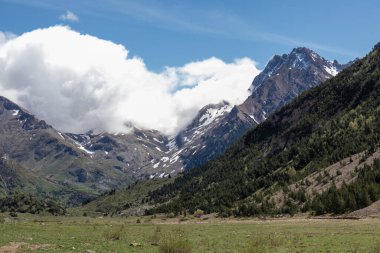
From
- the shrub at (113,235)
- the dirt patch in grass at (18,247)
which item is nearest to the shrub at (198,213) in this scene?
the shrub at (113,235)

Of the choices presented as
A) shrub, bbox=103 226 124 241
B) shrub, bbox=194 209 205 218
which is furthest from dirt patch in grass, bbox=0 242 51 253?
shrub, bbox=194 209 205 218

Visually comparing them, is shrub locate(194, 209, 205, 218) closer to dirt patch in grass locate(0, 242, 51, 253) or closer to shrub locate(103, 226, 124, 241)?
shrub locate(103, 226, 124, 241)

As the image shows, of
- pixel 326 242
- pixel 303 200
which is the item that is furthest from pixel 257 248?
pixel 303 200

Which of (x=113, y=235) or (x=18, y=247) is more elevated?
(x=113, y=235)

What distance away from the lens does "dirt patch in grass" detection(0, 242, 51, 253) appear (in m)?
47.7

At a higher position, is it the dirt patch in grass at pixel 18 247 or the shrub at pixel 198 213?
the shrub at pixel 198 213

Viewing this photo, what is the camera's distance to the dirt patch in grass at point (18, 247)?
1877 inches

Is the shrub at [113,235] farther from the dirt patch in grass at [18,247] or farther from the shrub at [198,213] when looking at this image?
the shrub at [198,213]

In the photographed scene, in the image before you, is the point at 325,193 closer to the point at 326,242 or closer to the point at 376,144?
the point at 376,144

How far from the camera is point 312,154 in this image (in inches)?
7731

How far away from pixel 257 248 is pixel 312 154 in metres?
169

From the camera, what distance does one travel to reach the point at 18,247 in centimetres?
5025

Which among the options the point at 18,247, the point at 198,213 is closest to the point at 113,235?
the point at 18,247

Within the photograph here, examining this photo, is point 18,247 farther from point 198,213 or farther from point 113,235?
point 198,213
